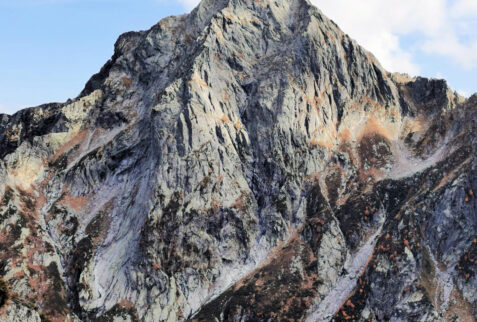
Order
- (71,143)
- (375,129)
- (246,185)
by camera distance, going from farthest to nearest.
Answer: (71,143), (375,129), (246,185)

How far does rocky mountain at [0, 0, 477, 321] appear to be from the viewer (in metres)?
61.9

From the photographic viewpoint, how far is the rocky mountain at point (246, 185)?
203 ft

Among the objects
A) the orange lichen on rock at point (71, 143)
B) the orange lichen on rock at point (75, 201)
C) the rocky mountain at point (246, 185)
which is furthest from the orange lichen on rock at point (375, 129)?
the orange lichen on rock at point (71, 143)

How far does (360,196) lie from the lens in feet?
241

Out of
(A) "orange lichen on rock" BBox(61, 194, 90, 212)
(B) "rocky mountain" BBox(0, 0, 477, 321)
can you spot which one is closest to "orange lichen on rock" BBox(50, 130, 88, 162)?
(B) "rocky mountain" BBox(0, 0, 477, 321)

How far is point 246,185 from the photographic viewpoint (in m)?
77.4

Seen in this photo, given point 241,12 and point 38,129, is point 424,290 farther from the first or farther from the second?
point 38,129

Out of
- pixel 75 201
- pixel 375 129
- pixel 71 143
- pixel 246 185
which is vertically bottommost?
pixel 375 129

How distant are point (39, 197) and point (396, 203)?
5553cm

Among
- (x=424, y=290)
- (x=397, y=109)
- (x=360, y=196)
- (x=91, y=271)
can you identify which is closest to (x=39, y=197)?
(x=91, y=271)

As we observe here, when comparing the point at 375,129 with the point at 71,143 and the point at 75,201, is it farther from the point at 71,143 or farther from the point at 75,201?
the point at 71,143

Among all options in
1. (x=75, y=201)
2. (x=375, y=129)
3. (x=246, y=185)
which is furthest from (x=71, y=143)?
(x=375, y=129)

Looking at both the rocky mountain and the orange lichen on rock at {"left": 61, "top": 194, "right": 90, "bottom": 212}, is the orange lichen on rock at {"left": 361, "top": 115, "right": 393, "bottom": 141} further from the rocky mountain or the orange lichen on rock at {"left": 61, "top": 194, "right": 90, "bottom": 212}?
the orange lichen on rock at {"left": 61, "top": 194, "right": 90, "bottom": 212}

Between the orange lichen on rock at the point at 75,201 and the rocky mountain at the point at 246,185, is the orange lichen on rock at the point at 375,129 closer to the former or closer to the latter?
the rocky mountain at the point at 246,185
